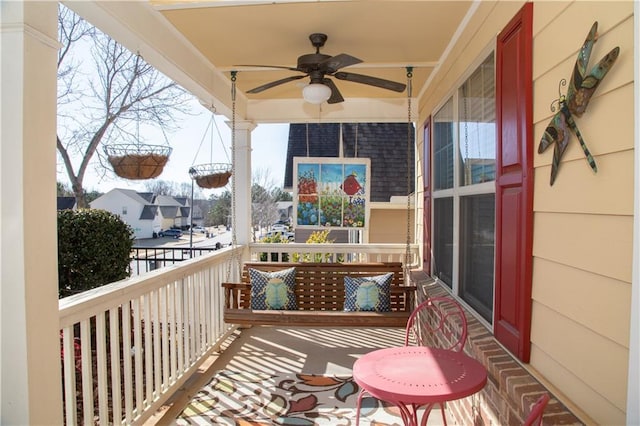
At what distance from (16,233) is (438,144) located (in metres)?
3.19

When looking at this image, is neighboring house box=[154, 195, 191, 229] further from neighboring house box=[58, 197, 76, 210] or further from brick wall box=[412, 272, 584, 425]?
brick wall box=[412, 272, 584, 425]

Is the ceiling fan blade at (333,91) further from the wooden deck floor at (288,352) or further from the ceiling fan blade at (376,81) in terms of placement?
the wooden deck floor at (288,352)

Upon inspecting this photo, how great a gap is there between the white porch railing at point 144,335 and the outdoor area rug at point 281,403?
0.29m

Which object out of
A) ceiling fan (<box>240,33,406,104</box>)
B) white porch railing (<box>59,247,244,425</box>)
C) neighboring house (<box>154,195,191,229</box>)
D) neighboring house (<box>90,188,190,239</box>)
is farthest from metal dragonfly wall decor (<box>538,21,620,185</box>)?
neighboring house (<box>154,195,191,229</box>)

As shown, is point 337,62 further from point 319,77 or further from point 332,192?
point 332,192

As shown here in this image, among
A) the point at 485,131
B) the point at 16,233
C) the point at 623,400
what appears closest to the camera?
the point at 623,400

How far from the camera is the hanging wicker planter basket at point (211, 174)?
4.05 m

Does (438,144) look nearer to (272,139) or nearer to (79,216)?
(79,216)

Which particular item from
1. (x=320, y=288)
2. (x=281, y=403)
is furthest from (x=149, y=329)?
(x=320, y=288)

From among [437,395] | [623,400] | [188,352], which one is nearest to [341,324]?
[188,352]

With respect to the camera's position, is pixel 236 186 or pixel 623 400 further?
pixel 236 186

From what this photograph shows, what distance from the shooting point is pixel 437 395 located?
1.54 meters

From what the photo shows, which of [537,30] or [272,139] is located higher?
[272,139]

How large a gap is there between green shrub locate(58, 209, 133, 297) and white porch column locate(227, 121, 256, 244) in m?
1.34
